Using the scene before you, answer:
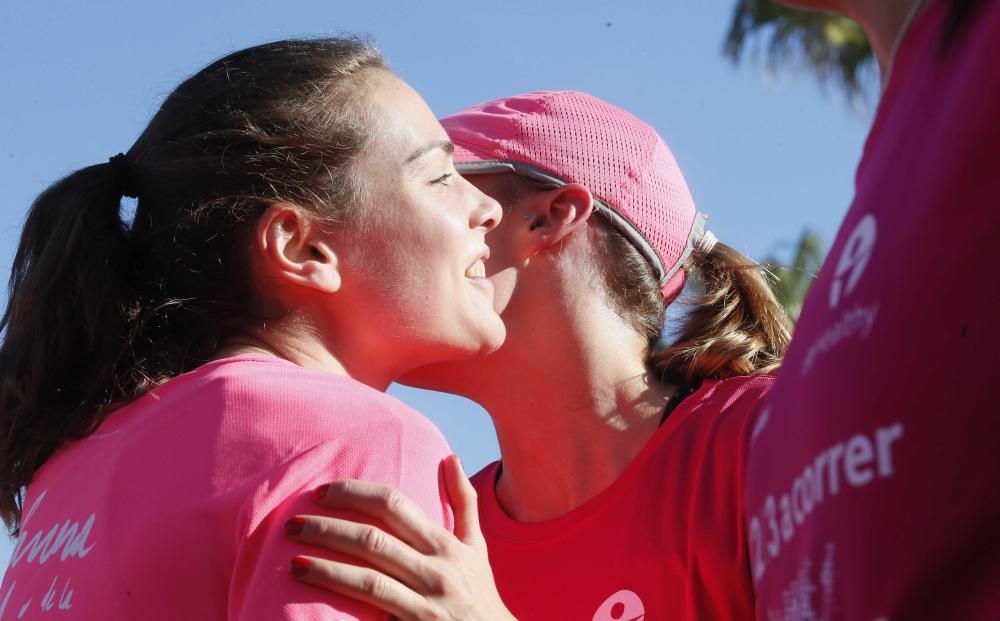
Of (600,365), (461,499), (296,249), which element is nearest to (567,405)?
(600,365)

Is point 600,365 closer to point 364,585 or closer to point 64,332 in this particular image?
point 64,332

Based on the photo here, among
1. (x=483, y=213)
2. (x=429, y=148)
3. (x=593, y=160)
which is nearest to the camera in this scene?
(x=429, y=148)

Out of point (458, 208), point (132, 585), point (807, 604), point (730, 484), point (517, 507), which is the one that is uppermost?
point (807, 604)

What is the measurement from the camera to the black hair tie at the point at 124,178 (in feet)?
8.32

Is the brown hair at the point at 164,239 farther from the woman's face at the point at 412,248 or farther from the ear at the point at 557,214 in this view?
the ear at the point at 557,214

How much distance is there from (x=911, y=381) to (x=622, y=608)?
198 cm

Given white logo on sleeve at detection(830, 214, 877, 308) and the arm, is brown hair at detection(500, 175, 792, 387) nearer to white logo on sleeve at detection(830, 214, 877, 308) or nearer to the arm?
the arm

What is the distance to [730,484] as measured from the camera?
9.43 feet

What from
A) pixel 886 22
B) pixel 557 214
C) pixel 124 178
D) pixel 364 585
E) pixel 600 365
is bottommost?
pixel 600 365

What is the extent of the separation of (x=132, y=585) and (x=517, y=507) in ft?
5.93

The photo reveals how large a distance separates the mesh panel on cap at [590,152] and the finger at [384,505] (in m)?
1.78

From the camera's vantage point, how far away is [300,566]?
5.75 ft

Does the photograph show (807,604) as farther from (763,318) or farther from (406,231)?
(763,318)

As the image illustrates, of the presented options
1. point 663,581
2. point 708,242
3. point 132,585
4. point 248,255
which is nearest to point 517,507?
point 663,581
